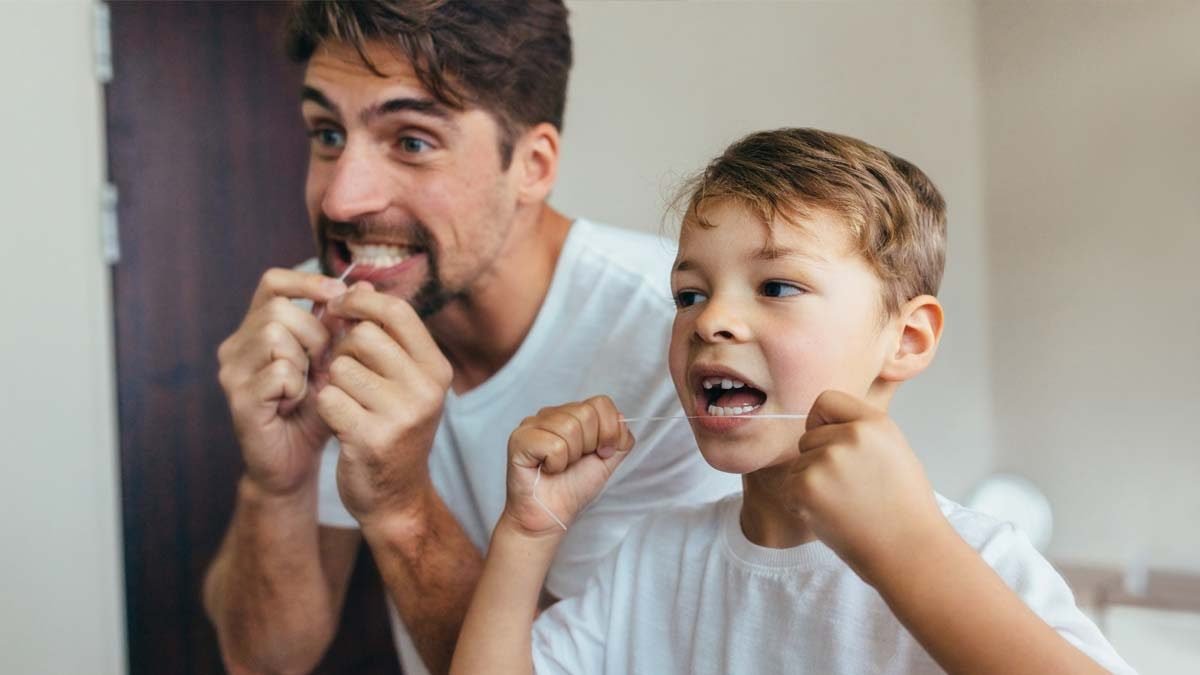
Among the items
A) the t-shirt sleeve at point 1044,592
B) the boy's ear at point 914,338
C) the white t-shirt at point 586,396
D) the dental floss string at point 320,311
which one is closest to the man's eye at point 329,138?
the dental floss string at point 320,311

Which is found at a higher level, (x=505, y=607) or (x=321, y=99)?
(x=321, y=99)

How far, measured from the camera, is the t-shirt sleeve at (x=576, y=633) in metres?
0.71

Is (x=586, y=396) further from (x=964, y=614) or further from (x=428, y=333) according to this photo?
(x=964, y=614)

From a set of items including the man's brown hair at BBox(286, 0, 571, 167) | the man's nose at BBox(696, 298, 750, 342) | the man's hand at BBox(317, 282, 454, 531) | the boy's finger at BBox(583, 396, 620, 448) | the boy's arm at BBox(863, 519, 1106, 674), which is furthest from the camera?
the man's brown hair at BBox(286, 0, 571, 167)

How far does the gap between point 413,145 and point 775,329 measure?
1.56ft

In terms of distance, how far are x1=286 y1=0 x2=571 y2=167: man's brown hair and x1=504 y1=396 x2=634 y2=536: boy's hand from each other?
0.38m

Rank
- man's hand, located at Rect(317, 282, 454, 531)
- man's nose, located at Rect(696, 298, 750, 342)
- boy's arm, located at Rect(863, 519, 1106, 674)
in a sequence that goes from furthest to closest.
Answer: man's hand, located at Rect(317, 282, 454, 531) → man's nose, located at Rect(696, 298, 750, 342) → boy's arm, located at Rect(863, 519, 1106, 674)

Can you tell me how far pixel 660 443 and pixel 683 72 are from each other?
1.30 ft

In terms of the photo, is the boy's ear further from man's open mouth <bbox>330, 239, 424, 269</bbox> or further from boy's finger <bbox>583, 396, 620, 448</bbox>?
man's open mouth <bbox>330, 239, 424, 269</bbox>

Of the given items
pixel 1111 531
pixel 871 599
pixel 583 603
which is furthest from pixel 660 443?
pixel 1111 531

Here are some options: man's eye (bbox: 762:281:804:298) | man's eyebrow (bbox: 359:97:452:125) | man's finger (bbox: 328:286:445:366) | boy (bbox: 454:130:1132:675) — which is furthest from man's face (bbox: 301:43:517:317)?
man's eye (bbox: 762:281:804:298)

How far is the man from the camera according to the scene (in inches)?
34.1

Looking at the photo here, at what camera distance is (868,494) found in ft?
1.72

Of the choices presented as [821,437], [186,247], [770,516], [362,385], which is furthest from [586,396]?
[186,247]
